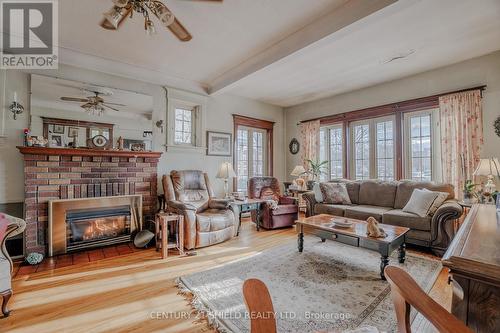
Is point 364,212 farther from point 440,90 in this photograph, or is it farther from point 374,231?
point 440,90

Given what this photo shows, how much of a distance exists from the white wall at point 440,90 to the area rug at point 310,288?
96.5 inches

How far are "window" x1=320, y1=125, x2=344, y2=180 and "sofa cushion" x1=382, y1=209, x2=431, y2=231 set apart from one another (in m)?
1.95

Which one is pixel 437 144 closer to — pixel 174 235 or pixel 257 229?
pixel 257 229

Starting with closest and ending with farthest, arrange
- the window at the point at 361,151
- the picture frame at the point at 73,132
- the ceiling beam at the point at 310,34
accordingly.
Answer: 1. the ceiling beam at the point at 310,34
2. the picture frame at the point at 73,132
3. the window at the point at 361,151

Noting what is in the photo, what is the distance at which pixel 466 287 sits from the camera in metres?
0.72

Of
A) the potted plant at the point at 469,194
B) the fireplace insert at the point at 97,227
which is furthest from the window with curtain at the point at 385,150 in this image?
the fireplace insert at the point at 97,227

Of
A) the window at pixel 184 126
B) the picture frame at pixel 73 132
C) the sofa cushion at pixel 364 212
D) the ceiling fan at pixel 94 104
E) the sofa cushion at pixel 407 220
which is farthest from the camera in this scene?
the window at pixel 184 126

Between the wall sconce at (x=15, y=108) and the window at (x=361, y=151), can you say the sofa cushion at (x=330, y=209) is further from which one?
the wall sconce at (x=15, y=108)

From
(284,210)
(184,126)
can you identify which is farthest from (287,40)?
(284,210)

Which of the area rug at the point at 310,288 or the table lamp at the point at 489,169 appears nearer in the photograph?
the area rug at the point at 310,288

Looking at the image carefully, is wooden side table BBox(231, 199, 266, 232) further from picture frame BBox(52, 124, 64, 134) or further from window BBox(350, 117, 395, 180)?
picture frame BBox(52, 124, 64, 134)

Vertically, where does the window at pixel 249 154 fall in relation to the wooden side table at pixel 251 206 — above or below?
above

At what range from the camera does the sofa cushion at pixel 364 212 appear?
3541 millimetres

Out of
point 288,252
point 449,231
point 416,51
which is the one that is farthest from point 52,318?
point 416,51
